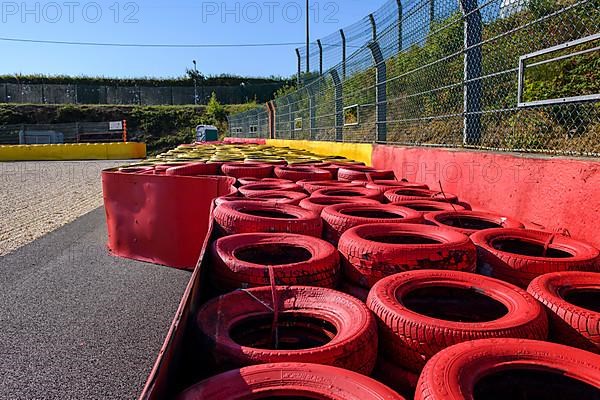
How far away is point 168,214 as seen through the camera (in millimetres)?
5348

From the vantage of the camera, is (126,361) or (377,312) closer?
(377,312)

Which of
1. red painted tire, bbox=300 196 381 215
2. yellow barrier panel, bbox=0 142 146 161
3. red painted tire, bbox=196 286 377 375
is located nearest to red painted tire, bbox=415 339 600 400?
red painted tire, bbox=196 286 377 375

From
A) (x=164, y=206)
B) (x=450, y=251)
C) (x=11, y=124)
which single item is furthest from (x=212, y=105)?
(x=450, y=251)

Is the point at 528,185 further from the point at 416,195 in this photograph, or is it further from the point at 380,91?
the point at 380,91

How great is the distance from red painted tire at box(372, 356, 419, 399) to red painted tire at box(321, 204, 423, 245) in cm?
132

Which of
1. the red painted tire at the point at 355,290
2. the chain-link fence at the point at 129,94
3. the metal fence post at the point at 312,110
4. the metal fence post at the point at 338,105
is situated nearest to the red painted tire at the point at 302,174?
the red painted tire at the point at 355,290

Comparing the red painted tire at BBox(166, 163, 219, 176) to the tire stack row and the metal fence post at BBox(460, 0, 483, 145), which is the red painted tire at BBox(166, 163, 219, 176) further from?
the metal fence post at BBox(460, 0, 483, 145)

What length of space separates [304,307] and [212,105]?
4683 centimetres

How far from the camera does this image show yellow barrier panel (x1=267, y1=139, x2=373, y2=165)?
324 inches

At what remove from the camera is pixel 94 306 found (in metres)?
4.14

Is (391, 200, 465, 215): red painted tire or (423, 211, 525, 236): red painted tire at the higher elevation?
→ (391, 200, 465, 215): red painted tire

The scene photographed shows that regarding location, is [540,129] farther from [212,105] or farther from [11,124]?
[11,124]

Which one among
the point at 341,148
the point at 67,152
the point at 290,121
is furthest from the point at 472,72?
the point at 67,152

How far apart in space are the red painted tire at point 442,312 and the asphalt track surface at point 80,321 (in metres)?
1.68
